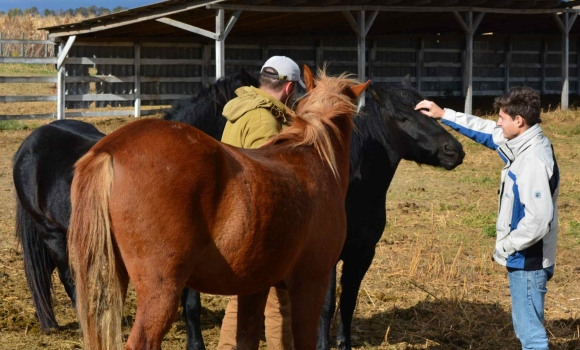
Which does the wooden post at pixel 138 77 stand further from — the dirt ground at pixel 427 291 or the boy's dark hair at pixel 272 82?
the boy's dark hair at pixel 272 82

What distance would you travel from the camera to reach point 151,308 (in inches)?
112

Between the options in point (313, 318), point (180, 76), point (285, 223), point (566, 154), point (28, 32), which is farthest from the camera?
point (28, 32)

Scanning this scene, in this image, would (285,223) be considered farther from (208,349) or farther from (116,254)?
(208,349)

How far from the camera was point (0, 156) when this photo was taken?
12.1 meters

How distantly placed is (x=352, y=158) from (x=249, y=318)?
1608mm

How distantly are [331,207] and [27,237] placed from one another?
2.82 metres

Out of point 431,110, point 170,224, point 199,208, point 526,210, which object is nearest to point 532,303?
point 526,210

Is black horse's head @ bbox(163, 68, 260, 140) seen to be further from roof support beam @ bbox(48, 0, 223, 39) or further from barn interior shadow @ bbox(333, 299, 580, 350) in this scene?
roof support beam @ bbox(48, 0, 223, 39)

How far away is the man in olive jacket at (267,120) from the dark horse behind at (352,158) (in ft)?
1.87

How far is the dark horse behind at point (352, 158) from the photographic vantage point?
4910 millimetres

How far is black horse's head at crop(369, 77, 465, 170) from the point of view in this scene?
16.4 ft

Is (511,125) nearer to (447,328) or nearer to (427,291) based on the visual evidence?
(447,328)

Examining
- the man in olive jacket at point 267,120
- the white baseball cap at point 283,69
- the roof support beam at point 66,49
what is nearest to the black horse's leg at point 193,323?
the man in olive jacket at point 267,120

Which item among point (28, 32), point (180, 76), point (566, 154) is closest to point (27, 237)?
point (566, 154)
